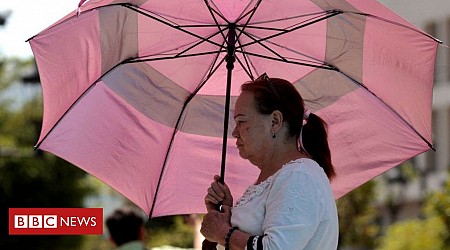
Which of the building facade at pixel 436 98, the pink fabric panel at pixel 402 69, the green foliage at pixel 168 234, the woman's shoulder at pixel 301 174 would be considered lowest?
the woman's shoulder at pixel 301 174

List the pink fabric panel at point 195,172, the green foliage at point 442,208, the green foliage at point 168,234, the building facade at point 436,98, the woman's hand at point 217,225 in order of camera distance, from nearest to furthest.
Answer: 1. the woman's hand at point 217,225
2. the pink fabric panel at point 195,172
3. the green foliage at point 442,208
4. the green foliage at point 168,234
5. the building facade at point 436,98

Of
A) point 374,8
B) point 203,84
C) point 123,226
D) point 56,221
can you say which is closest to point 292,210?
point 374,8

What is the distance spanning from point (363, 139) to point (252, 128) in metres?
1.08

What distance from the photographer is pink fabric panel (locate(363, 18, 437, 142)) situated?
17.2 feet

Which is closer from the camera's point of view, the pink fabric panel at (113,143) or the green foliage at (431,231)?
the pink fabric panel at (113,143)

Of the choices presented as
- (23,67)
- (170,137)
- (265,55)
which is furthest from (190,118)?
(23,67)

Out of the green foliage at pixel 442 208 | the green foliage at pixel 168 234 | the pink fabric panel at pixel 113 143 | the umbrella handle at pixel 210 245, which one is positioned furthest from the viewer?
the green foliage at pixel 168 234

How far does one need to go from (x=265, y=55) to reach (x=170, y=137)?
599 millimetres

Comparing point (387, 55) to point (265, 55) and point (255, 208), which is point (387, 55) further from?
point (255, 208)

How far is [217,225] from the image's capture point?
4.54 m

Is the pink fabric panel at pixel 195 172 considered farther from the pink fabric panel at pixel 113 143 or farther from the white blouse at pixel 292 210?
the white blouse at pixel 292 210

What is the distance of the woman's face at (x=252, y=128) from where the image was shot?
15.1ft

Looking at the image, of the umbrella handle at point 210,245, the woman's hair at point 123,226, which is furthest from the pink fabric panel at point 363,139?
the woman's hair at point 123,226

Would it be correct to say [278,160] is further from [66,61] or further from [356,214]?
[356,214]
